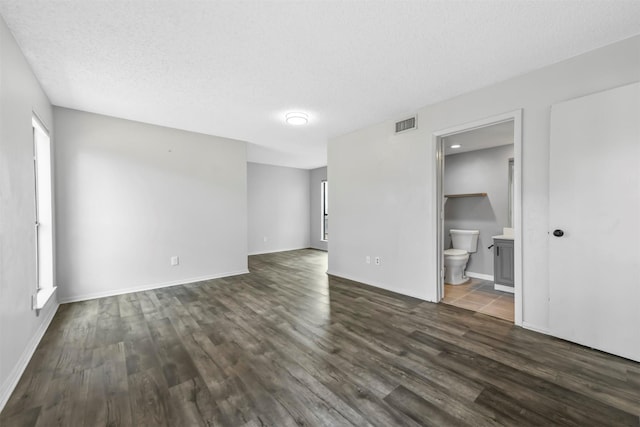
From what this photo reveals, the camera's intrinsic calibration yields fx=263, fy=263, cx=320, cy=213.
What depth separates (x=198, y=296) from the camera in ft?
11.9

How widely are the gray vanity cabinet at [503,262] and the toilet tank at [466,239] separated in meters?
0.66

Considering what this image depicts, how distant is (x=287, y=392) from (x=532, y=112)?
3.20 m

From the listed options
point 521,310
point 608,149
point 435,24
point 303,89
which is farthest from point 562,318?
point 303,89

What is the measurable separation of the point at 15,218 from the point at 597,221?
451 centimetres

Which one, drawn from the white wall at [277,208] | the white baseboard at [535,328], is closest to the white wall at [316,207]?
the white wall at [277,208]

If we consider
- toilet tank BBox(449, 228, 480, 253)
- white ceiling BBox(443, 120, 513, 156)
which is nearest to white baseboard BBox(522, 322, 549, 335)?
toilet tank BBox(449, 228, 480, 253)

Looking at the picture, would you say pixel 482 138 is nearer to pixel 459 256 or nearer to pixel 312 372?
pixel 459 256

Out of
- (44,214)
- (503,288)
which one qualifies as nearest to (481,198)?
(503,288)

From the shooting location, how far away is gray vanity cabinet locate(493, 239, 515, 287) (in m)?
3.75

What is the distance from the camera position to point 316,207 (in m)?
8.19

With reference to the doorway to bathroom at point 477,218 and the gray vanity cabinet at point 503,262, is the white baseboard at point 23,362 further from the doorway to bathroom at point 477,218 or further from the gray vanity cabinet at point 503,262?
the gray vanity cabinet at point 503,262

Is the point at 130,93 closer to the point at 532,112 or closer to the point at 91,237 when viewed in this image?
the point at 91,237

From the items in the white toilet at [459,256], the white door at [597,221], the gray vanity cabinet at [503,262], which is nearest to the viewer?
the white door at [597,221]

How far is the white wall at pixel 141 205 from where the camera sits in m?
3.47
